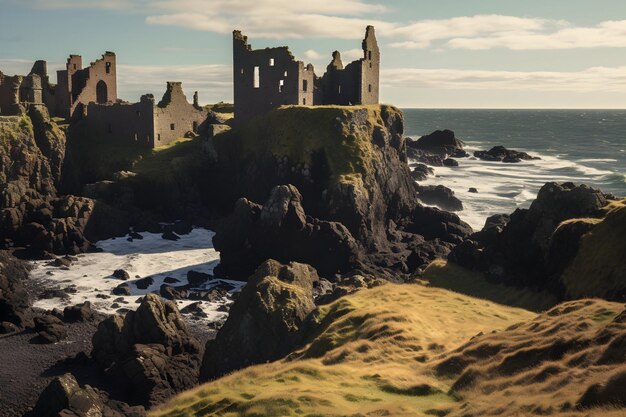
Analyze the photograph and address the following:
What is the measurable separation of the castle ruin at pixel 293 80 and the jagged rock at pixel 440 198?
14.3m

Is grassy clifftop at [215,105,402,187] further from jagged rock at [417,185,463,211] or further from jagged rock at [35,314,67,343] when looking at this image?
jagged rock at [35,314,67,343]

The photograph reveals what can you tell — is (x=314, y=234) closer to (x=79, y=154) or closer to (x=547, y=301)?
(x=547, y=301)

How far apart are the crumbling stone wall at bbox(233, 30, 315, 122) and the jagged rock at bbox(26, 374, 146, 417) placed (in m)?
53.6

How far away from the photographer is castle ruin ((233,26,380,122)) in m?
81.0

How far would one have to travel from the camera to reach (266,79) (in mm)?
82062

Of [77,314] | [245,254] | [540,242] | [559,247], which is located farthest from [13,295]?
[559,247]

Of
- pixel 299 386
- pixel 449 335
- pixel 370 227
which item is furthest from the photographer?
pixel 370 227

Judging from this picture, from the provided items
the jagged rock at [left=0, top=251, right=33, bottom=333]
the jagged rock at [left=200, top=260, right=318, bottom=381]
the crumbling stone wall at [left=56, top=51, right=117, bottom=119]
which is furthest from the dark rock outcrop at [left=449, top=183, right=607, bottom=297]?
the crumbling stone wall at [left=56, top=51, right=117, bottom=119]

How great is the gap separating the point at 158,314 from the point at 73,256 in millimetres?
25133

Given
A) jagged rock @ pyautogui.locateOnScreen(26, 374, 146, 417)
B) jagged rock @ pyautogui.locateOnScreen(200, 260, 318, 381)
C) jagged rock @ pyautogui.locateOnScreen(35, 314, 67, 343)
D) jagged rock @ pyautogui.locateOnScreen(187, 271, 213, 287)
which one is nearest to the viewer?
jagged rock @ pyautogui.locateOnScreen(26, 374, 146, 417)

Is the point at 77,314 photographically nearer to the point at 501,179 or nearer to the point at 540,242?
the point at 540,242

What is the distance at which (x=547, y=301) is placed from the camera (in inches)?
1672

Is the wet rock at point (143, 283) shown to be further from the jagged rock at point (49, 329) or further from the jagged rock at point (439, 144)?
the jagged rock at point (439, 144)

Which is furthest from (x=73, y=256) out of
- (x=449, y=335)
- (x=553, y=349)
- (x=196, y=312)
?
(x=553, y=349)
